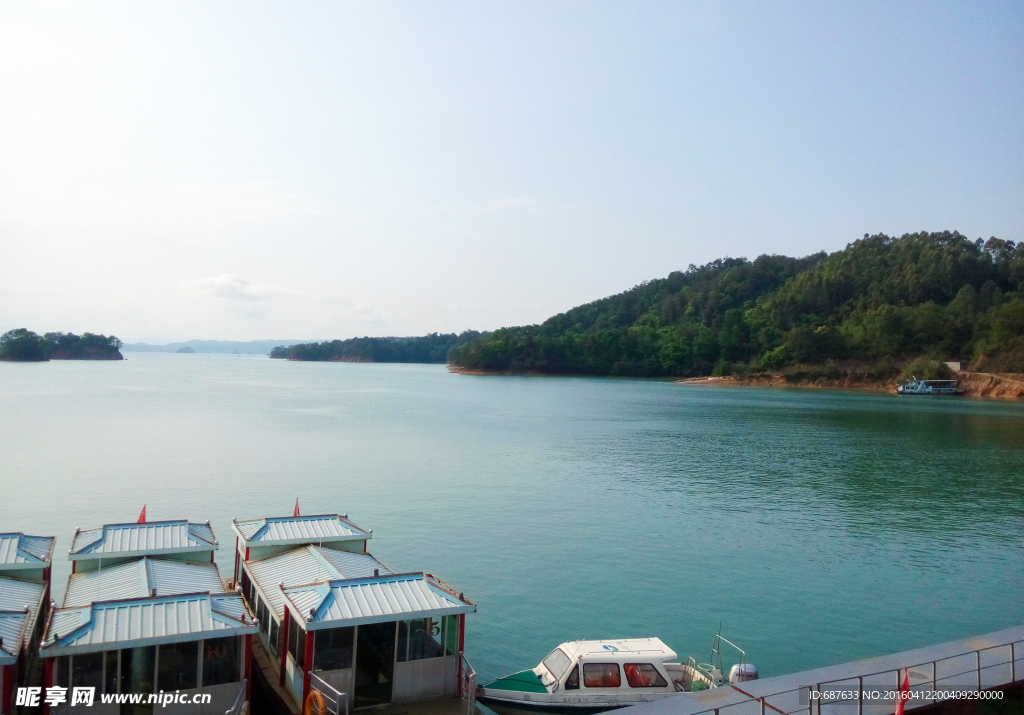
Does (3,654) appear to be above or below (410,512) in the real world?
above

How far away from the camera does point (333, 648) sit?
11695 millimetres

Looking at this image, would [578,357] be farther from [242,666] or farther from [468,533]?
[242,666]

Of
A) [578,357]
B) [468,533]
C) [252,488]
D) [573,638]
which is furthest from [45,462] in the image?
[578,357]

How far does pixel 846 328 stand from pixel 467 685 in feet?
488

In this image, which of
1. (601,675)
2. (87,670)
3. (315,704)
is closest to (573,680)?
(601,675)

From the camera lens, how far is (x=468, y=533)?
2836cm

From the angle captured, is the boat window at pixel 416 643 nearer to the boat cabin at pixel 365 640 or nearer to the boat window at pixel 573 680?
the boat cabin at pixel 365 640

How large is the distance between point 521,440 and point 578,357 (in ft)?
374

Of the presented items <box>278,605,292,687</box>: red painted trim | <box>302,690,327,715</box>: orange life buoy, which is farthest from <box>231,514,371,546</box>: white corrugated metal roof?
<box>302,690,327,715</box>: orange life buoy

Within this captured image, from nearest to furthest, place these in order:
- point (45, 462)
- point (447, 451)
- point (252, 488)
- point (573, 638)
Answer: point (573, 638) → point (252, 488) → point (45, 462) → point (447, 451)

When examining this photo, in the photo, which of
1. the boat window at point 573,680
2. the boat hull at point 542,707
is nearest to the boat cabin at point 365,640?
the boat hull at point 542,707

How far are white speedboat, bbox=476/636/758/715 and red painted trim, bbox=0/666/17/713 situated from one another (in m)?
6.94

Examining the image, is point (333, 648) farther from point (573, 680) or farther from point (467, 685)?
point (573, 680)

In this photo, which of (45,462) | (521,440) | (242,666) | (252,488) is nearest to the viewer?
(242,666)
